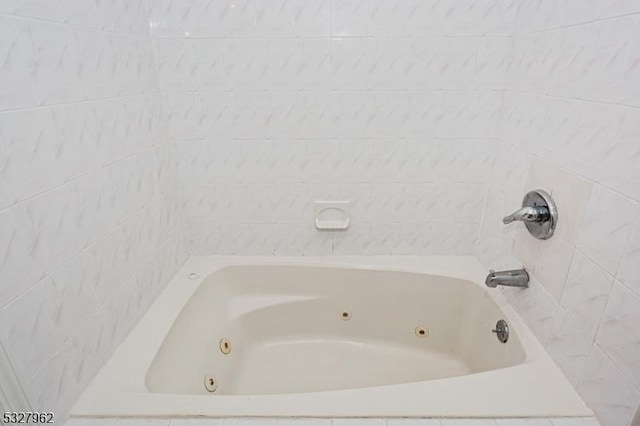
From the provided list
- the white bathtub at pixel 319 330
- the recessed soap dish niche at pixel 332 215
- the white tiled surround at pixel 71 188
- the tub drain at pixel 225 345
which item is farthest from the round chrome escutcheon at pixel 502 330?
the white tiled surround at pixel 71 188

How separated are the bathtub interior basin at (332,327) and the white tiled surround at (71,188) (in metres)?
0.39

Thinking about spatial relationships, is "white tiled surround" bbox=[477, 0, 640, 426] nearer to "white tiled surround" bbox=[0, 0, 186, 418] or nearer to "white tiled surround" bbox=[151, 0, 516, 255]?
"white tiled surround" bbox=[151, 0, 516, 255]

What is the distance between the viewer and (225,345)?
60.1 inches

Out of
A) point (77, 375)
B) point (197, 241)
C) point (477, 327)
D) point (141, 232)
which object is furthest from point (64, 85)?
point (477, 327)

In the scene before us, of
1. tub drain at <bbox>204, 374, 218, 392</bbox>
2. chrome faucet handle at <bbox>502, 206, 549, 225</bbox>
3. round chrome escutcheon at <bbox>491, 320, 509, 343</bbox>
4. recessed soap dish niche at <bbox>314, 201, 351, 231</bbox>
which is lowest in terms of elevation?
tub drain at <bbox>204, 374, 218, 392</bbox>

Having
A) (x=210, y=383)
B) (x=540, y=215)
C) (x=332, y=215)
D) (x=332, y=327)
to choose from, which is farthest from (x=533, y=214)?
(x=210, y=383)

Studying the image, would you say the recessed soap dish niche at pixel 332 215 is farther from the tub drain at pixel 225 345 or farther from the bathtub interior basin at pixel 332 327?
the tub drain at pixel 225 345

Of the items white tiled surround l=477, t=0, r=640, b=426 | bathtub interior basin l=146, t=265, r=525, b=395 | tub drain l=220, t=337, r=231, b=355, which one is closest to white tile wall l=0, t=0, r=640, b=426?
white tiled surround l=477, t=0, r=640, b=426

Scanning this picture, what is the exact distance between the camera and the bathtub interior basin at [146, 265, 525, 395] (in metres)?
1.49

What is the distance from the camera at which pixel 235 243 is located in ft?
5.51

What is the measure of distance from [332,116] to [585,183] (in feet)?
2.96

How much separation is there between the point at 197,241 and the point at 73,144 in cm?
81

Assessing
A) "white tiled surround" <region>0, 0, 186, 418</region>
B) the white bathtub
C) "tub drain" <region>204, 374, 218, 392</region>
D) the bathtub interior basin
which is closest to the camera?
"white tiled surround" <region>0, 0, 186, 418</region>

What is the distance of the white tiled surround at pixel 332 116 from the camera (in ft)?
Answer: 4.39
